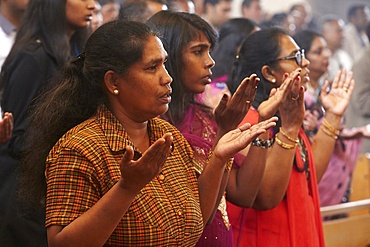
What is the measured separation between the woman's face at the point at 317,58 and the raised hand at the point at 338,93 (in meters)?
1.17

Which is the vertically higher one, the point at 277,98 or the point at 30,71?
the point at 30,71

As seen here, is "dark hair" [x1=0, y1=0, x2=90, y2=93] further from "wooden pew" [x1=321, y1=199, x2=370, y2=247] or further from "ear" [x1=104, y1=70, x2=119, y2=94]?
"wooden pew" [x1=321, y1=199, x2=370, y2=247]

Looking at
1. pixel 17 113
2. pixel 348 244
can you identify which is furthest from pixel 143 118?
pixel 348 244

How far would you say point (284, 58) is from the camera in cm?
310

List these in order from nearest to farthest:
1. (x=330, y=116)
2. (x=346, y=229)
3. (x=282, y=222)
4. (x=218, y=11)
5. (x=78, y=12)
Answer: (x=282, y=222) < (x=78, y=12) < (x=330, y=116) < (x=346, y=229) < (x=218, y=11)

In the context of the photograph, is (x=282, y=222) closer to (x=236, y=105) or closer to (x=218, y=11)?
(x=236, y=105)

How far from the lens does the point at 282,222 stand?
288 centimetres

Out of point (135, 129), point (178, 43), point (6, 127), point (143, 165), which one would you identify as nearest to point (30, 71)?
point (6, 127)

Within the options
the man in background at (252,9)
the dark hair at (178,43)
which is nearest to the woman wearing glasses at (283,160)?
the dark hair at (178,43)

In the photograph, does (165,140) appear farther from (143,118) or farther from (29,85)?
(29,85)

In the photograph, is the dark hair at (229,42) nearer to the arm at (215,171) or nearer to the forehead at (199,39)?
the forehead at (199,39)

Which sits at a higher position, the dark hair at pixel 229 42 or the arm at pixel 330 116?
the dark hair at pixel 229 42

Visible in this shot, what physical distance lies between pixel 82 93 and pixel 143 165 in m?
Result: 0.44

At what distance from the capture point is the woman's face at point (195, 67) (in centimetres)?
271
